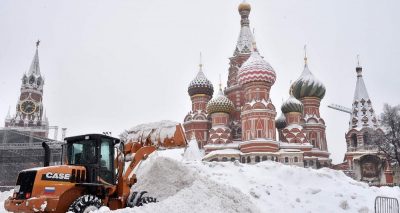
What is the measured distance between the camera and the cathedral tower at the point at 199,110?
139ft

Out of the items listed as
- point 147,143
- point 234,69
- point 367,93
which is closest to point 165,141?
point 147,143

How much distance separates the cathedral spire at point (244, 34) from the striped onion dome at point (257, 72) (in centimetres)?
681

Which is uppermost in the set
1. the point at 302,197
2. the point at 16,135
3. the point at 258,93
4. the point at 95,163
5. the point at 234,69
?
the point at 234,69

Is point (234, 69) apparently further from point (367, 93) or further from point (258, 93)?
point (367, 93)

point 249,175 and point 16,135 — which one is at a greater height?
point 16,135

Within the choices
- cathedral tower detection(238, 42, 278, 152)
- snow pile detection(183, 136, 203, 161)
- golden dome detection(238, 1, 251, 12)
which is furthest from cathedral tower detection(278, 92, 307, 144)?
snow pile detection(183, 136, 203, 161)

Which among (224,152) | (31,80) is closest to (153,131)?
(224,152)

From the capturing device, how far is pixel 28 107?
65.9 meters

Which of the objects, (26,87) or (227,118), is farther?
(26,87)

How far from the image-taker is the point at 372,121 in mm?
42750

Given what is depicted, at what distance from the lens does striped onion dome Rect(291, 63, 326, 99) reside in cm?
4453

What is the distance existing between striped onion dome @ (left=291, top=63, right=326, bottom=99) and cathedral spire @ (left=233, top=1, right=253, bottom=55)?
22.6 feet

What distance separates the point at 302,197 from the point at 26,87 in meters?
63.5

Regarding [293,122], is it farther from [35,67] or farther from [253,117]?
[35,67]
